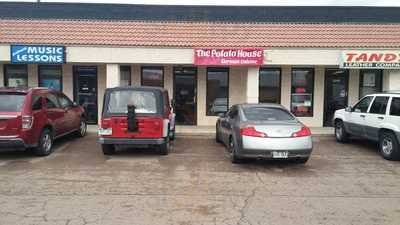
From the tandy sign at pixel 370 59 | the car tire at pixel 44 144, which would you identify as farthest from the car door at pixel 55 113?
the tandy sign at pixel 370 59

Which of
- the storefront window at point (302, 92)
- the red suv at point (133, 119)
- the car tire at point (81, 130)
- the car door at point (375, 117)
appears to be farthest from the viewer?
the storefront window at point (302, 92)

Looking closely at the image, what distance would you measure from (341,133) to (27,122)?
9.23 metres

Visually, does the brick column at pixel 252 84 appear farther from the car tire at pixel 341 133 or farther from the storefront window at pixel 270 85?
the car tire at pixel 341 133

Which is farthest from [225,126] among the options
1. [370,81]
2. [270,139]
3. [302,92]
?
[370,81]

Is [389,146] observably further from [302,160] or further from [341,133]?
[341,133]

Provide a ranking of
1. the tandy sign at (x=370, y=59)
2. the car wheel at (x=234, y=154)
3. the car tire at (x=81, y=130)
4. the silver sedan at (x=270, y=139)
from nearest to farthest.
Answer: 1. the silver sedan at (x=270, y=139)
2. the car wheel at (x=234, y=154)
3. the car tire at (x=81, y=130)
4. the tandy sign at (x=370, y=59)

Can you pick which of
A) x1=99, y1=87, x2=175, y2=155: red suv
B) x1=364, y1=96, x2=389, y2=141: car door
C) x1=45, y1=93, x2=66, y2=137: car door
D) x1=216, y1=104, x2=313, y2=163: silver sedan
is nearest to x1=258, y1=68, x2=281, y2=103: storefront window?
x1=364, y1=96, x2=389, y2=141: car door

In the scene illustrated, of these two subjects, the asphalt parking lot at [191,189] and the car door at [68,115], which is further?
the car door at [68,115]

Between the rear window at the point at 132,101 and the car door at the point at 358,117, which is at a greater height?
the rear window at the point at 132,101

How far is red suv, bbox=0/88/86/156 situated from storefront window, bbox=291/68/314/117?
936 cm

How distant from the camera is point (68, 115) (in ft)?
39.3

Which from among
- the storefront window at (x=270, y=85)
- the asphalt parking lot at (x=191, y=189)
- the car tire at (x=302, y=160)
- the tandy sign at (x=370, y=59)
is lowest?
the asphalt parking lot at (x=191, y=189)

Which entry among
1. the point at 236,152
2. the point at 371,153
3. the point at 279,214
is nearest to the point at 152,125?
the point at 236,152

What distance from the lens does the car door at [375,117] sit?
10.5 metres
